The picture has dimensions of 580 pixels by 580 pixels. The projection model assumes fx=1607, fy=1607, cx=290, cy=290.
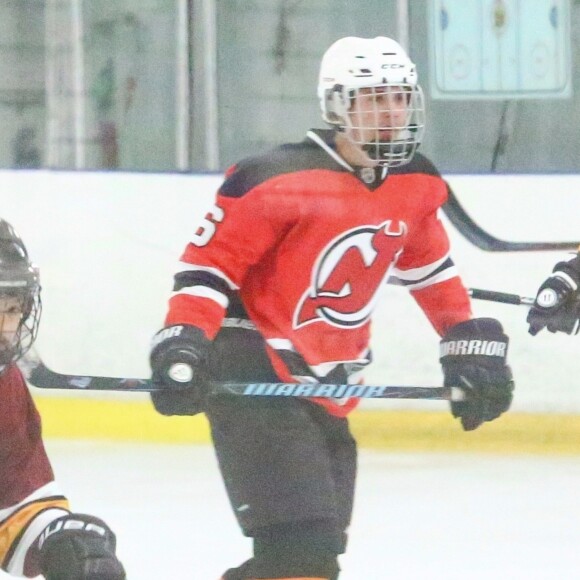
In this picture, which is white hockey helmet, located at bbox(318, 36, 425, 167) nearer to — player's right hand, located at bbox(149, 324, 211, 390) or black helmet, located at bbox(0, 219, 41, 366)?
player's right hand, located at bbox(149, 324, 211, 390)

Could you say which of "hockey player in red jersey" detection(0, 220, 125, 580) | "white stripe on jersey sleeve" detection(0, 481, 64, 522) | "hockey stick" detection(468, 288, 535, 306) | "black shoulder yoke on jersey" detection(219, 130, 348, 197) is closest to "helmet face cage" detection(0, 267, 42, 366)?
"hockey player in red jersey" detection(0, 220, 125, 580)

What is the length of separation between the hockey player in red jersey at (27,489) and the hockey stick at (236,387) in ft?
0.94

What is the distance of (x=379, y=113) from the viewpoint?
Result: 2.21 meters

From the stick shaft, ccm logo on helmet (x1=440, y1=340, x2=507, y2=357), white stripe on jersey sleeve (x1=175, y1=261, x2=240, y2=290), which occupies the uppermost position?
white stripe on jersey sleeve (x1=175, y1=261, x2=240, y2=290)

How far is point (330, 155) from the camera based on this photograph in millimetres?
2229

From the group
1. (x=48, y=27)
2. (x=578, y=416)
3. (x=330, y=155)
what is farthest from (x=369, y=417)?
(x=330, y=155)

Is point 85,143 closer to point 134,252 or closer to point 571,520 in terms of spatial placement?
point 134,252

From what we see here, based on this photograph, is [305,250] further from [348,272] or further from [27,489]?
[27,489]

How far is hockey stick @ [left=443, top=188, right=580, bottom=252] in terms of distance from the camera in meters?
3.85

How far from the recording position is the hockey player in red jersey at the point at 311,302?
2068mm

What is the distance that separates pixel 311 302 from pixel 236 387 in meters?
0.16

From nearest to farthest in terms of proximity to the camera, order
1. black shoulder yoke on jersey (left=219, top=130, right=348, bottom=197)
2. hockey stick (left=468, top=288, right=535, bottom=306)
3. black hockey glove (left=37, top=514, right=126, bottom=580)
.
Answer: black hockey glove (left=37, top=514, right=126, bottom=580), black shoulder yoke on jersey (left=219, top=130, right=348, bottom=197), hockey stick (left=468, top=288, right=535, bottom=306)

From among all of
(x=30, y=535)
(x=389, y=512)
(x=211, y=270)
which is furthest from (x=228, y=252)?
(x=389, y=512)

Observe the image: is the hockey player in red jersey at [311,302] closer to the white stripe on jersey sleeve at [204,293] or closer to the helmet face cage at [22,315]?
the white stripe on jersey sleeve at [204,293]
